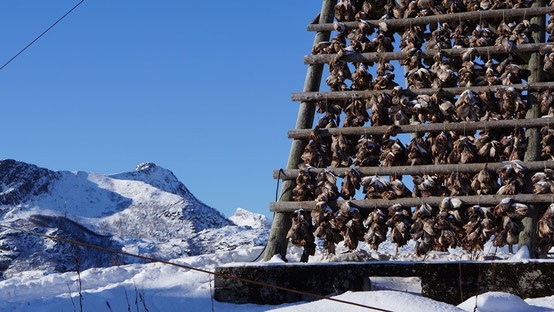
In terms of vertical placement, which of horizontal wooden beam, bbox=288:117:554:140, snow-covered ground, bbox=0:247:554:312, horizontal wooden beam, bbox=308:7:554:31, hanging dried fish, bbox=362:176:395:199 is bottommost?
snow-covered ground, bbox=0:247:554:312

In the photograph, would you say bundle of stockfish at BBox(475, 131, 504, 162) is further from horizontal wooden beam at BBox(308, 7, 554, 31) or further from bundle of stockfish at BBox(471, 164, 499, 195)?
horizontal wooden beam at BBox(308, 7, 554, 31)

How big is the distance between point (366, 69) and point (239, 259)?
148 inches

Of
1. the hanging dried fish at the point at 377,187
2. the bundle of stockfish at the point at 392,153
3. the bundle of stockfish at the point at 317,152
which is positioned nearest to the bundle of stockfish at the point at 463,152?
the bundle of stockfish at the point at 392,153

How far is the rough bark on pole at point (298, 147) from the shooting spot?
9258 mm

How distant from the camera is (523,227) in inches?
346

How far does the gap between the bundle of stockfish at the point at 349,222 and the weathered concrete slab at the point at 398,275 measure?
19.3 inches

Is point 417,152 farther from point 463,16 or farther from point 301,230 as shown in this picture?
point 463,16

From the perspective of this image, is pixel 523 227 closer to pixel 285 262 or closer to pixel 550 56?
pixel 550 56

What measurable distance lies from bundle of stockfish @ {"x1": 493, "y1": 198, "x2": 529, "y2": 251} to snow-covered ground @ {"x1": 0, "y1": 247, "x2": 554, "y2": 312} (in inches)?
38.4

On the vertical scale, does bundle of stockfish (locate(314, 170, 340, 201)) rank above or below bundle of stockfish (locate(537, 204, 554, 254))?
above

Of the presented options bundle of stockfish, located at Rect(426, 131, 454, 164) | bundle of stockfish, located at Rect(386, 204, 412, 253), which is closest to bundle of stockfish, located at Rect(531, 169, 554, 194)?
bundle of stockfish, located at Rect(426, 131, 454, 164)

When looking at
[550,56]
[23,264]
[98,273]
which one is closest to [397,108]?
[550,56]

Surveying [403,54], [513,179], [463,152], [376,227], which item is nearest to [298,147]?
[376,227]

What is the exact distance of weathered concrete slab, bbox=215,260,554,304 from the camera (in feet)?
27.1
